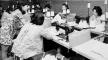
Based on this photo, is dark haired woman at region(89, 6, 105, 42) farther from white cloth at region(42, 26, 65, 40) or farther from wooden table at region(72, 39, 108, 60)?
wooden table at region(72, 39, 108, 60)

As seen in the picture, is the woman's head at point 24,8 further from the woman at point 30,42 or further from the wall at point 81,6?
the woman at point 30,42

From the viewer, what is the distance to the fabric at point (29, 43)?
2.26 m

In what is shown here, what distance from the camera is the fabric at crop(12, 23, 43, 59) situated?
7.41 ft

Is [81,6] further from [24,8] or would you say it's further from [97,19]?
[24,8]

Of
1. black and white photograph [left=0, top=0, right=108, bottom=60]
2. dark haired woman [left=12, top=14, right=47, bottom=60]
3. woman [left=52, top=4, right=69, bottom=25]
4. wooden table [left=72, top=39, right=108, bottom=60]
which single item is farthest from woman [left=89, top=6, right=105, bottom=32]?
dark haired woman [left=12, top=14, right=47, bottom=60]

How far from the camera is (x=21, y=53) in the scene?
89.0 inches

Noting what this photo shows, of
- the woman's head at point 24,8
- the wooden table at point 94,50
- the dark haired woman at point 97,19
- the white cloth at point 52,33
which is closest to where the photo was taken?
the wooden table at point 94,50

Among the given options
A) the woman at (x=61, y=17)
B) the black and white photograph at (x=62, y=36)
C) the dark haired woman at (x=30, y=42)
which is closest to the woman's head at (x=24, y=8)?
the black and white photograph at (x=62, y=36)

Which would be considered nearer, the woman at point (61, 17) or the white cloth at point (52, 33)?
the white cloth at point (52, 33)

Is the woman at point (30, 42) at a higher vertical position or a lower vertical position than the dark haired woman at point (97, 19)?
lower

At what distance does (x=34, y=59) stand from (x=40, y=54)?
0.13 meters

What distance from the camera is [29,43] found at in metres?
2.27

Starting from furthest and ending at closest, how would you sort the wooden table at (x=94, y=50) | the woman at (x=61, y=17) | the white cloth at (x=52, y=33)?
the woman at (x=61, y=17)
the white cloth at (x=52, y=33)
the wooden table at (x=94, y=50)

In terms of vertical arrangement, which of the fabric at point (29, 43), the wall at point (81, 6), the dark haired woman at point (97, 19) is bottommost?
the fabric at point (29, 43)
